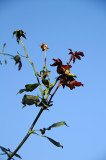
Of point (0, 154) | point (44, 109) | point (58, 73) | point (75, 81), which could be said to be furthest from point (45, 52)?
point (0, 154)

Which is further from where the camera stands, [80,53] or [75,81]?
[80,53]

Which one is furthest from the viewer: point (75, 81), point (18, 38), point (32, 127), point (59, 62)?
point (18, 38)

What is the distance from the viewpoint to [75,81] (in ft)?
5.28

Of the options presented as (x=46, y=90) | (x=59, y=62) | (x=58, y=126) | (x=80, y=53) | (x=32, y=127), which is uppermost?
(x=80, y=53)

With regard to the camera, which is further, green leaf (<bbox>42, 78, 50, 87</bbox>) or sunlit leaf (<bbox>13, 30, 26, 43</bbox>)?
sunlit leaf (<bbox>13, 30, 26, 43</bbox>)

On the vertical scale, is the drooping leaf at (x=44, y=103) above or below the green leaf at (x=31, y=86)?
below

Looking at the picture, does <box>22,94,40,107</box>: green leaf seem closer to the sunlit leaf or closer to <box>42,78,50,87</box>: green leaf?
<box>42,78,50,87</box>: green leaf

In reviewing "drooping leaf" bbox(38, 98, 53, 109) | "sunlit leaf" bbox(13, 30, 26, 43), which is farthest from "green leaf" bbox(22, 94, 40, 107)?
"sunlit leaf" bbox(13, 30, 26, 43)

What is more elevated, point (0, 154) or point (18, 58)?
point (18, 58)

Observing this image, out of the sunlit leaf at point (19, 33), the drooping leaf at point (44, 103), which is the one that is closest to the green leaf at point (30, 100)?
the drooping leaf at point (44, 103)

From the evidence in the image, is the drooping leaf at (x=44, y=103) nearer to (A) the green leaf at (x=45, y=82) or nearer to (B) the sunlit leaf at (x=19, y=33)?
(A) the green leaf at (x=45, y=82)

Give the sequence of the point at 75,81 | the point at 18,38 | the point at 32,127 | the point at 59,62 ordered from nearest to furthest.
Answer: the point at 32,127 → the point at 75,81 → the point at 59,62 → the point at 18,38

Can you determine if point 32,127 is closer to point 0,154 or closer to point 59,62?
point 0,154

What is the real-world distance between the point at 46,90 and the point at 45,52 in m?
0.48
